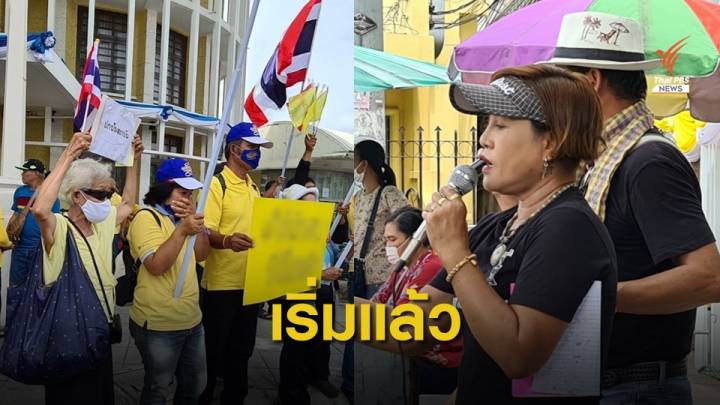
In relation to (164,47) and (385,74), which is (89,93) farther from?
(385,74)

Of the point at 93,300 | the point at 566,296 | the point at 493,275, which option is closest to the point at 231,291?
the point at 93,300

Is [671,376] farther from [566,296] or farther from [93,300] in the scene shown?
[93,300]

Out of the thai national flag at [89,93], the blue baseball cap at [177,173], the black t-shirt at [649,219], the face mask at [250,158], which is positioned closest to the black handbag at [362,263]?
the face mask at [250,158]

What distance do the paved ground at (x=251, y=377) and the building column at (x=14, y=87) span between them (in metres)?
0.36

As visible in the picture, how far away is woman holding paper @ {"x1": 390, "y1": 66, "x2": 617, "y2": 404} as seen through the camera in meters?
1.13

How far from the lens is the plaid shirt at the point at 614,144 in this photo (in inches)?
52.5

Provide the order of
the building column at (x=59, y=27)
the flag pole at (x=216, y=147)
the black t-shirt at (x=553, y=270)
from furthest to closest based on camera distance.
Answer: the flag pole at (x=216, y=147) < the building column at (x=59, y=27) < the black t-shirt at (x=553, y=270)

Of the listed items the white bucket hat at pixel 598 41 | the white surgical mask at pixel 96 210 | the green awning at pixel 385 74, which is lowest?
the white surgical mask at pixel 96 210

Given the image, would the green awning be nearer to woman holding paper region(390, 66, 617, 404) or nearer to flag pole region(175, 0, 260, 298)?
woman holding paper region(390, 66, 617, 404)

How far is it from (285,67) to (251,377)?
2.13ft

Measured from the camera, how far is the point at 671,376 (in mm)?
1466

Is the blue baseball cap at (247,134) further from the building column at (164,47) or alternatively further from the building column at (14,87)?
the building column at (14,87)

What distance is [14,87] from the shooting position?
4.03 feet

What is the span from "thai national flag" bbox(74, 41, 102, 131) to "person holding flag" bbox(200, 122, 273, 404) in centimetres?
25
